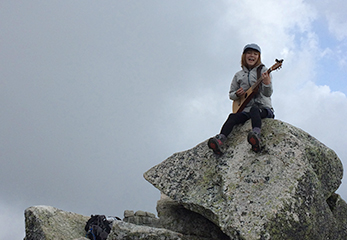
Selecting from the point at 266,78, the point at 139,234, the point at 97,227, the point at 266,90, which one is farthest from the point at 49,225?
the point at 266,78

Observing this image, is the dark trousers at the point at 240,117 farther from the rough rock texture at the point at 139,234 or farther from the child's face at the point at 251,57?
the rough rock texture at the point at 139,234

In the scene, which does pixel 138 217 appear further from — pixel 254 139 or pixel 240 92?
pixel 254 139

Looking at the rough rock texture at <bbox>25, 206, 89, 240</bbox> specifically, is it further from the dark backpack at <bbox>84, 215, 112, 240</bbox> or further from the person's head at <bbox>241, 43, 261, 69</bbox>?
the person's head at <bbox>241, 43, 261, 69</bbox>

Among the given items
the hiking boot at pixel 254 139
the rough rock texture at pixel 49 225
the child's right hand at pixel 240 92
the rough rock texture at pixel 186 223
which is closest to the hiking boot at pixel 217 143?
the hiking boot at pixel 254 139

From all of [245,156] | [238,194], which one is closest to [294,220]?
[238,194]

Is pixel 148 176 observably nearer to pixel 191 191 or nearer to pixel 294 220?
pixel 191 191

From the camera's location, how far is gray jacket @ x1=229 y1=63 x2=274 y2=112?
9750 millimetres

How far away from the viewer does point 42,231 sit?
9.55 meters

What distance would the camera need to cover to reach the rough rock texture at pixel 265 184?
756cm

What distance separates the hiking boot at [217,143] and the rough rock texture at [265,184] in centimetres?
22

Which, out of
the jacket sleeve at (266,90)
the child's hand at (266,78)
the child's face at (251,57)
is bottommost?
the jacket sleeve at (266,90)

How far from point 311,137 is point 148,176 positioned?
482 centimetres

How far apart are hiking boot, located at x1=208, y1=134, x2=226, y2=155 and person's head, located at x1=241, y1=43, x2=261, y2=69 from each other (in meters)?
2.53

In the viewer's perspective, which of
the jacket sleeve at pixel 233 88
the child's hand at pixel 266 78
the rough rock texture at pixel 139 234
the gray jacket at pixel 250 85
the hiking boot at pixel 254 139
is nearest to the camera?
the rough rock texture at pixel 139 234
